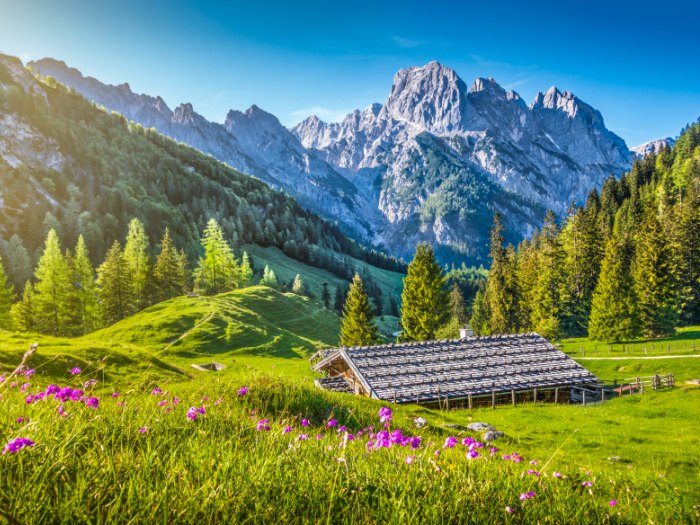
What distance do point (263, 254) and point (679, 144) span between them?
590 ft

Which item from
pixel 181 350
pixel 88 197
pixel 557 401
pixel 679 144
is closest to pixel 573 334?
pixel 557 401

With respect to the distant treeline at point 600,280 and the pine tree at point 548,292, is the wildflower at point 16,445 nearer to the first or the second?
the distant treeline at point 600,280

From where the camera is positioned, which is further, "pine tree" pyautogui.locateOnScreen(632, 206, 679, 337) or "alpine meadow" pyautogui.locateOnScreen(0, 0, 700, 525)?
"pine tree" pyautogui.locateOnScreen(632, 206, 679, 337)

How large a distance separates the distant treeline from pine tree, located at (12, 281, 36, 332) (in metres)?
79.2

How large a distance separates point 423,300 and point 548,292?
26.5 metres

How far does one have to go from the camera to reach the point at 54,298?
69375 mm

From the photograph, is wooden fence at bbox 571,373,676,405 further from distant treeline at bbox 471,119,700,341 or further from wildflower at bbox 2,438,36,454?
wildflower at bbox 2,438,36,454

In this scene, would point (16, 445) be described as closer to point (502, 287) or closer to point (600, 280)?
point (600, 280)

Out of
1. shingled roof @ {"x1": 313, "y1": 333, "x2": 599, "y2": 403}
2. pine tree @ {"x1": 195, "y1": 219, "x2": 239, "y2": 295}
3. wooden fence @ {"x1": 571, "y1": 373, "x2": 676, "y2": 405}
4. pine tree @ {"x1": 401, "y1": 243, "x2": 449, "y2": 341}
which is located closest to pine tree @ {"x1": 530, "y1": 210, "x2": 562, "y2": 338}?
pine tree @ {"x1": 401, "y1": 243, "x2": 449, "y2": 341}

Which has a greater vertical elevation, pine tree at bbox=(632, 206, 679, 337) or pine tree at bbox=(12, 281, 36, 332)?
pine tree at bbox=(632, 206, 679, 337)

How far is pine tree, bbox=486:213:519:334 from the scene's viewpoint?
7769 centimetres

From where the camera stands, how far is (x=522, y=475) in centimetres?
404

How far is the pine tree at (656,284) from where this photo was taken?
6744 centimetres

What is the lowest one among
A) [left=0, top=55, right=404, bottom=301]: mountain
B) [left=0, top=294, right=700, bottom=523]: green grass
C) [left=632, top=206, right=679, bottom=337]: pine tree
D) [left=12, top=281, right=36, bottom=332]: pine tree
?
[left=12, top=281, right=36, bottom=332]: pine tree
